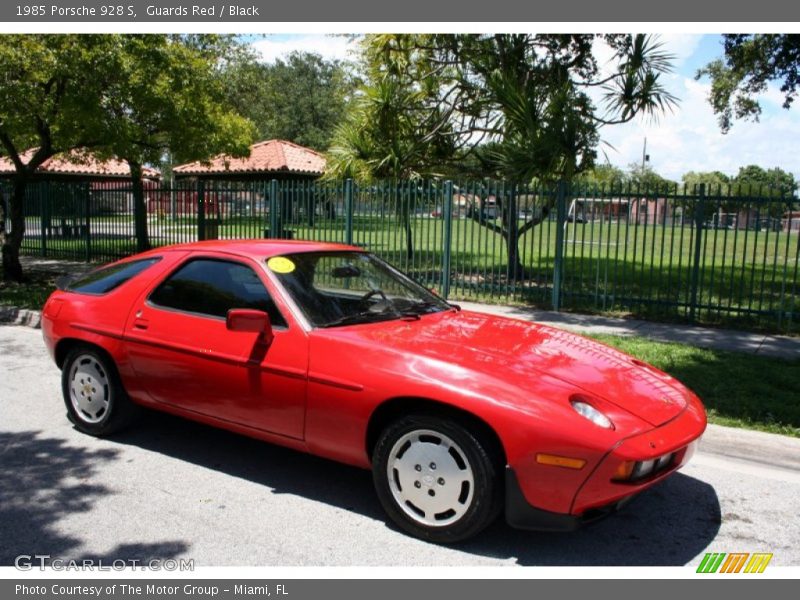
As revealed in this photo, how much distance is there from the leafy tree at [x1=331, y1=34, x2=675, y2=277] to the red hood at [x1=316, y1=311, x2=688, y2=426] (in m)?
7.49

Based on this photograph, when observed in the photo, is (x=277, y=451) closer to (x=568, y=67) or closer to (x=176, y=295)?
(x=176, y=295)

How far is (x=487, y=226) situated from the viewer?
499 inches

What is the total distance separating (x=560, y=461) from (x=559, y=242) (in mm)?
8290

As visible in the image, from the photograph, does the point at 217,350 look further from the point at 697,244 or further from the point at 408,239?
the point at 408,239

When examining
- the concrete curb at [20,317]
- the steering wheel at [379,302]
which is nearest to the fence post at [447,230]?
the concrete curb at [20,317]

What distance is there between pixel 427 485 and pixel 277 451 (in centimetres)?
173

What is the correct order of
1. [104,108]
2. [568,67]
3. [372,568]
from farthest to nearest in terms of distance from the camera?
1. [568,67]
2. [104,108]
3. [372,568]

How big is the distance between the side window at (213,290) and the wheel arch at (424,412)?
0.88m

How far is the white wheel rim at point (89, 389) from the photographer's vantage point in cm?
493

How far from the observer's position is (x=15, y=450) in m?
Result: 4.81

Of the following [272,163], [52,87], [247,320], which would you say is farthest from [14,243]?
[272,163]

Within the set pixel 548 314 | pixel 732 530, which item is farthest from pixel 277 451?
pixel 548 314

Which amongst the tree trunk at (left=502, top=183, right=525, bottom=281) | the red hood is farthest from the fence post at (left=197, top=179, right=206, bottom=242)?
the red hood

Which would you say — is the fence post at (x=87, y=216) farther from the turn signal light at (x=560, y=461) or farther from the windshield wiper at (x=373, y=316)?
the turn signal light at (x=560, y=461)
